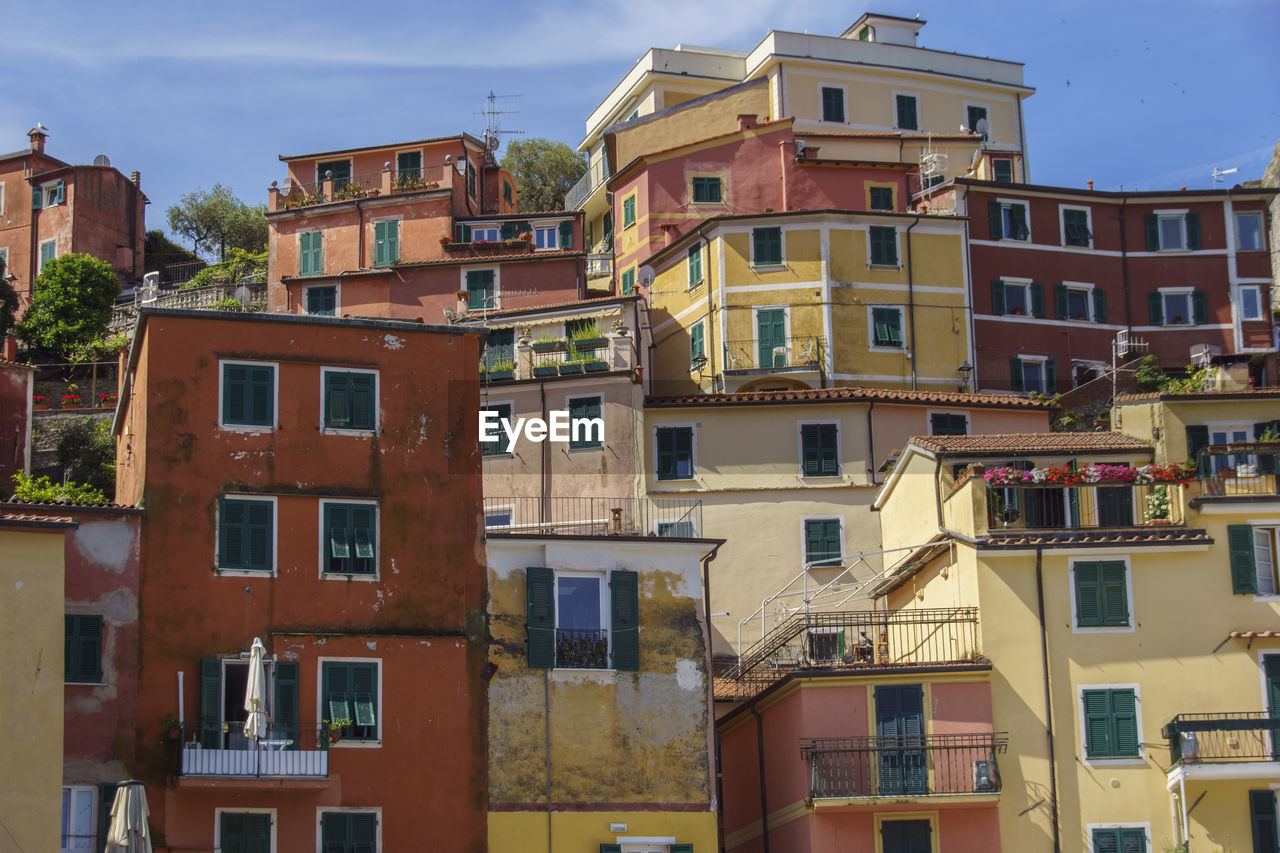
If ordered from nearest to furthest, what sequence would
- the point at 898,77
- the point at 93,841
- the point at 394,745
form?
the point at 93,841, the point at 394,745, the point at 898,77

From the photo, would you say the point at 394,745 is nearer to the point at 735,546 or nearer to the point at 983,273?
the point at 735,546

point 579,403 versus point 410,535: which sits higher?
point 579,403

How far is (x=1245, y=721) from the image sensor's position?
35.3 meters

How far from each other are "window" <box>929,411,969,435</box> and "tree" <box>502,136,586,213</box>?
40.1 meters

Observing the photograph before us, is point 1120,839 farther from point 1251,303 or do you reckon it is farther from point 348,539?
point 1251,303

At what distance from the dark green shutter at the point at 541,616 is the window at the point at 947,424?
1902 cm

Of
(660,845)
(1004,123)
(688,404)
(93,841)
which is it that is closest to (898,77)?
(1004,123)

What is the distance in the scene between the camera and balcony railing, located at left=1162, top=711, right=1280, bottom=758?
3528 centimetres

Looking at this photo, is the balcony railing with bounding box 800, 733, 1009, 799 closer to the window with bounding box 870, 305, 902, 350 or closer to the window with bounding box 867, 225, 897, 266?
the window with bounding box 870, 305, 902, 350

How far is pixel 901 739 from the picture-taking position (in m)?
35.8

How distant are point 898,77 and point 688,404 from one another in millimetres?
32880

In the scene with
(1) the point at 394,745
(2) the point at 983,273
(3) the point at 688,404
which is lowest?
(1) the point at 394,745

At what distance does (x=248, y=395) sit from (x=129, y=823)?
9.72 metres

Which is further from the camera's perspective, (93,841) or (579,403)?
(579,403)
